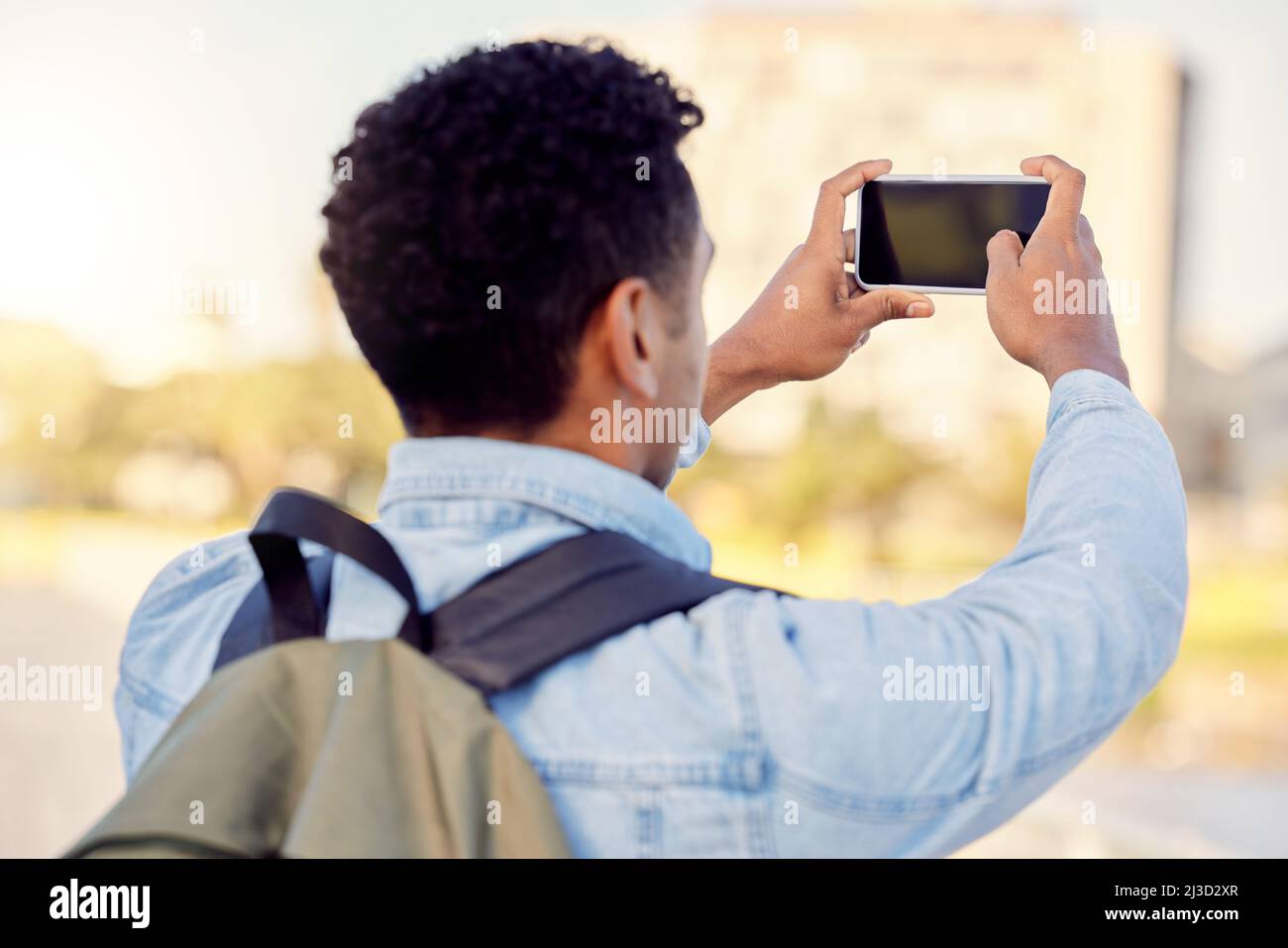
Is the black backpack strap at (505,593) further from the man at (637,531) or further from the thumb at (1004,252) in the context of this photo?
the thumb at (1004,252)

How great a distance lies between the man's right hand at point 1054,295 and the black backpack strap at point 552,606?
41 cm

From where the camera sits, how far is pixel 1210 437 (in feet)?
137

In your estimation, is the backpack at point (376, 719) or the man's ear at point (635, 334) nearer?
the backpack at point (376, 719)

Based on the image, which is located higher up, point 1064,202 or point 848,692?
point 1064,202

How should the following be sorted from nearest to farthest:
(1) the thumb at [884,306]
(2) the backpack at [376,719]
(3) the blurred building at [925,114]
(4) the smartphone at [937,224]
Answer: (2) the backpack at [376,719]
(4) the smartphone at [937,224]
(1) the thumb at [884,306]
(3) the blurred building at [925,114]

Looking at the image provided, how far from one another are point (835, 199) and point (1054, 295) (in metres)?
0.32

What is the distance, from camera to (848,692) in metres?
0.95

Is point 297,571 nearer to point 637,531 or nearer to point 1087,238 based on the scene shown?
point 637,531

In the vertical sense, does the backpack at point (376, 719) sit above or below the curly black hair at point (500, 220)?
below

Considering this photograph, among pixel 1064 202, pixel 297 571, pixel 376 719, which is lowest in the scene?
pixel 376 719

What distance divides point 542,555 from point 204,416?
3524cm

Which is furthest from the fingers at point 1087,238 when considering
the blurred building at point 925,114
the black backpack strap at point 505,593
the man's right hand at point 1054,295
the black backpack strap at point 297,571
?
the blurred building at point 925,114

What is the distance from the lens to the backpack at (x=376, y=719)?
90 centimetres

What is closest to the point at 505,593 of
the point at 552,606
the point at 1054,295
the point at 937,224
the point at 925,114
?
the point at 552,606
